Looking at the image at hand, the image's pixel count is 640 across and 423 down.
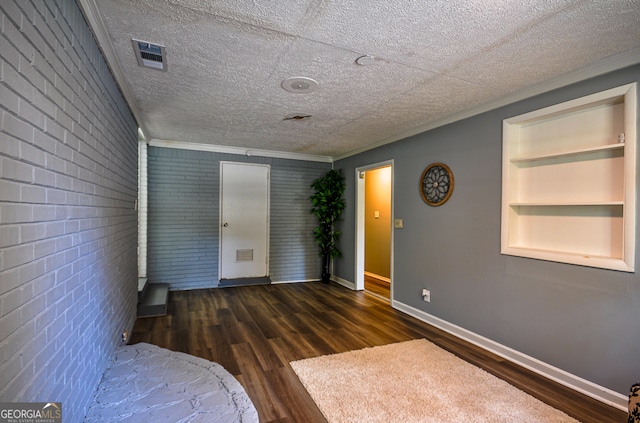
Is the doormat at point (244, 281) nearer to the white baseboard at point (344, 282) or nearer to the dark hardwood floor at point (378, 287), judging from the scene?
the white baseboard at point (344, 282)

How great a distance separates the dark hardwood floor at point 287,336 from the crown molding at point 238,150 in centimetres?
232

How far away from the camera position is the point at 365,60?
2.06m

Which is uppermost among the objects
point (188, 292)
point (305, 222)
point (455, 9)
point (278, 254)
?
point (455, 9)

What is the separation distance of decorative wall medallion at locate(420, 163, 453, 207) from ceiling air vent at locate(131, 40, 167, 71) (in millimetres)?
2823

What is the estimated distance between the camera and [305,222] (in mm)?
5680

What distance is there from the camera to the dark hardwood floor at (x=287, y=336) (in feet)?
6.68

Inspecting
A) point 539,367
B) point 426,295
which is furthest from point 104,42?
point 539,367

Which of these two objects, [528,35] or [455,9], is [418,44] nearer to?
[455,9]

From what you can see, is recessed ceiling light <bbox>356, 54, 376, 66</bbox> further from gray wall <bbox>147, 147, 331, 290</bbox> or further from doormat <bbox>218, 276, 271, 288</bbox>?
doormat <bbox>218, 276, 271, 288</bbox>

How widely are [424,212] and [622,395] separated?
7.06 ft

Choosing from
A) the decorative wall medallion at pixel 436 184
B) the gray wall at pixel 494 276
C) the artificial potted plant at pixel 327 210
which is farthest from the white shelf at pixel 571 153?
the artificial potted plant at pixel 327 210

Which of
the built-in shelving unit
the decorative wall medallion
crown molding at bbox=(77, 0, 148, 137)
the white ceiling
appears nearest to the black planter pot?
the decorative wall medallion

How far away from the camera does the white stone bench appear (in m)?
1.84

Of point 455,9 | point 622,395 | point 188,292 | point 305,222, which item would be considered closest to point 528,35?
point 455,9
